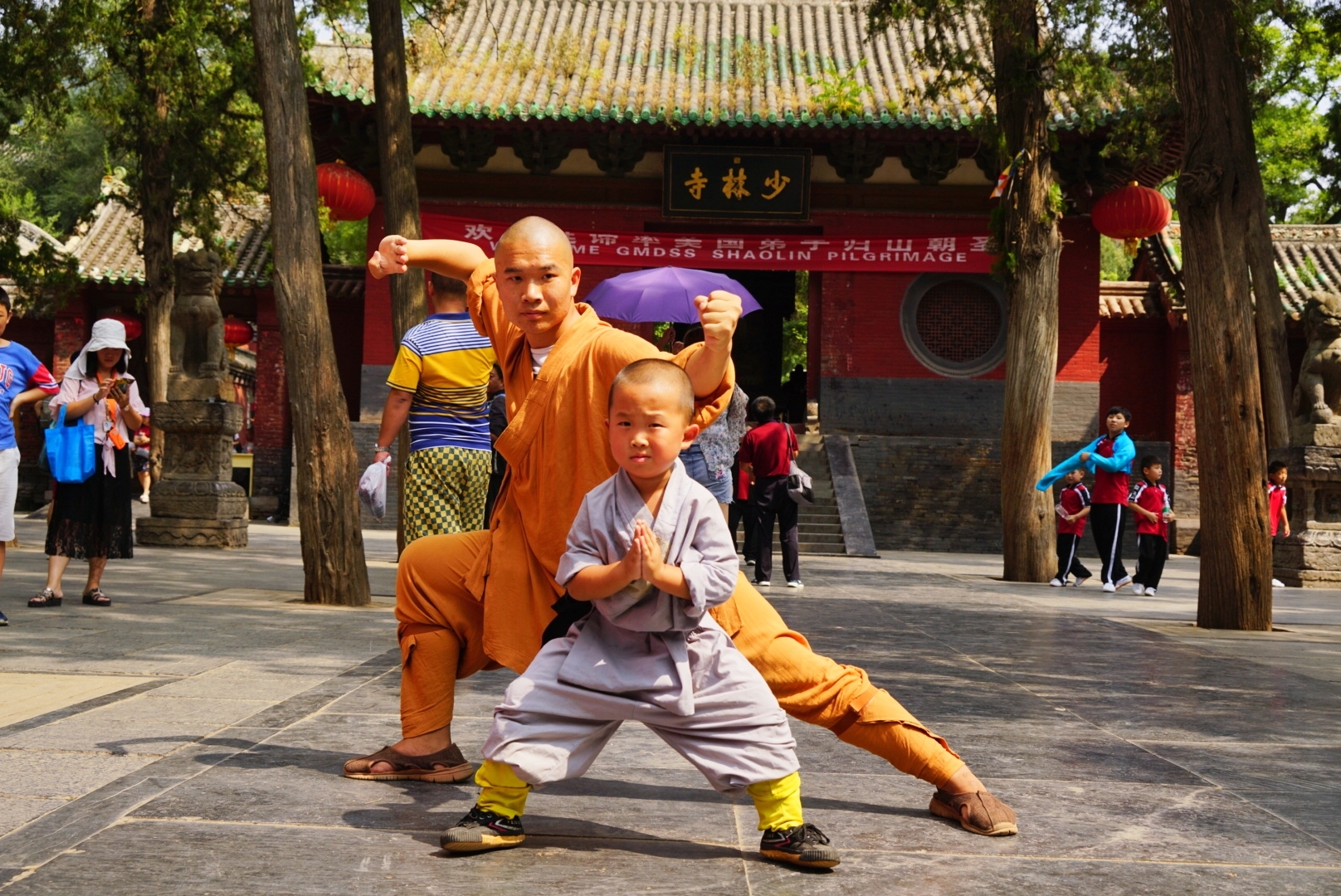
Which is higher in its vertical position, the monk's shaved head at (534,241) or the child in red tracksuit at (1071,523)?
the monk's shaved head at (534,241)

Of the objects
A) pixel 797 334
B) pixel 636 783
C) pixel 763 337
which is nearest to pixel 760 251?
pixel 763 337

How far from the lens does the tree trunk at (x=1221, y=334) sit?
783cm

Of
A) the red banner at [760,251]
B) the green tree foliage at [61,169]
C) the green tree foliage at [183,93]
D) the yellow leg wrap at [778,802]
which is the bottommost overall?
the yellow leg wrap at [778,802]

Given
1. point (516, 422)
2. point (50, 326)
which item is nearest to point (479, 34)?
point (50, 326)

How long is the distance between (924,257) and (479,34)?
25.8 feet

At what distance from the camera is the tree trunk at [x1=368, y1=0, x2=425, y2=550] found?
8.91m

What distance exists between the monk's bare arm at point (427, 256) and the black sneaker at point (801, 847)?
164 cm

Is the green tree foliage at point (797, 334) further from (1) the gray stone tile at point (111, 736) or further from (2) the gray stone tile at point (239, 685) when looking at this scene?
(1) the gray stone tile at point (111, 736)

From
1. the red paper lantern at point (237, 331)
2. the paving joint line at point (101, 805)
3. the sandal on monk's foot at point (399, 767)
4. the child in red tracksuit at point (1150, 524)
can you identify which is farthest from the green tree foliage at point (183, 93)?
the sandal on monk's foot at point (399, 767)

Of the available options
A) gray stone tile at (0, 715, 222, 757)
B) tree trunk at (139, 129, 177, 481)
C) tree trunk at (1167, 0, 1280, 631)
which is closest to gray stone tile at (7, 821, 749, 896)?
gray stone tile at (0, 715, 222, 757)

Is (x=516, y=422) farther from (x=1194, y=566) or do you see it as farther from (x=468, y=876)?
(x=1194, y=566)

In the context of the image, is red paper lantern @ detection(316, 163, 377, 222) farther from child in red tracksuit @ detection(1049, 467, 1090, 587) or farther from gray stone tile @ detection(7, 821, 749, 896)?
gray stone tile @ detection(7, 821, 749, 896)

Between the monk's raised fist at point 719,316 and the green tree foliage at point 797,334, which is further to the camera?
the green tree foliage at point 797,334

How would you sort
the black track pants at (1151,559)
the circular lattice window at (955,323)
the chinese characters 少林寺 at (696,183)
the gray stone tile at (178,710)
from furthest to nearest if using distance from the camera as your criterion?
the circular lattice window at (955,323) → the chinese characters 少林寺 at (696,183) → the black track pants at (1151,559) → the gray stone tile at (178,710)
